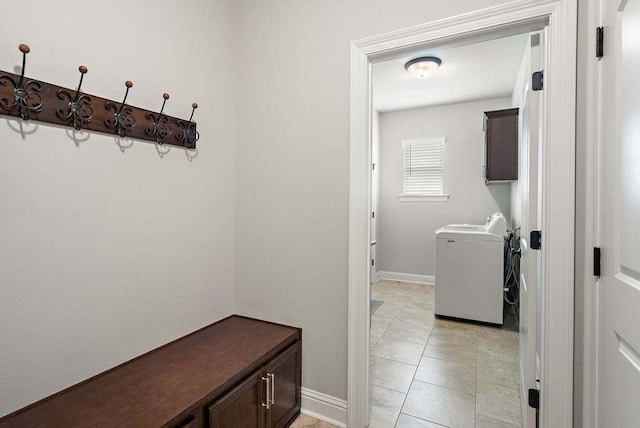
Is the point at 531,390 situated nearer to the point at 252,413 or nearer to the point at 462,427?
the point at 462,427

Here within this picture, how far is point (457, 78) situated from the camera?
3.70 m

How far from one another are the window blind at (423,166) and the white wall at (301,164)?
3.53 m

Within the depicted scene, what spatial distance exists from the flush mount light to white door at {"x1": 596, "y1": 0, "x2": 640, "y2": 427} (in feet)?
7.14

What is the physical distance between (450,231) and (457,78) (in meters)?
1.85

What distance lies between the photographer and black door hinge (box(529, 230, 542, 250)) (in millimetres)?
1431

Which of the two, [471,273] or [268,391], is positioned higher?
[471,273]

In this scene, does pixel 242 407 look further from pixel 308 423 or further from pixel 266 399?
pixel 308 423

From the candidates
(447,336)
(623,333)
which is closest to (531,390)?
(623,333)

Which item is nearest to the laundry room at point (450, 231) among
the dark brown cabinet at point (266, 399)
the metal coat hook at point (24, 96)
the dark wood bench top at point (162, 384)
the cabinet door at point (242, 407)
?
the dark brown cabinet at point (266, 399)

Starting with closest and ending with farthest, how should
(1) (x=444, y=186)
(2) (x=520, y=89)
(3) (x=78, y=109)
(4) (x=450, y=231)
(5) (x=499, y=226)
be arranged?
(3) (x=78, y=109)
(2) (x=520, y=89)
(5) (x=499, y=226)
(4) (x=450, y=231)
(1) (x=444, y=186)

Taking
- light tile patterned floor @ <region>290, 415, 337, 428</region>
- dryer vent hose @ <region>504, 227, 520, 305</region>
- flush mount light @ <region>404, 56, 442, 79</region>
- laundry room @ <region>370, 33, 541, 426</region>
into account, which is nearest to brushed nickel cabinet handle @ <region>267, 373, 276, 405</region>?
light tile patterned floor @ <region>290, 415, 337, 428</region>

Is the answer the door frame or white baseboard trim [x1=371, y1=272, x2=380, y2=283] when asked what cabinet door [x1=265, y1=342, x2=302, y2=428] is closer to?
the door frame

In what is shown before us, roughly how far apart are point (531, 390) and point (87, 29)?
2600 millimetres

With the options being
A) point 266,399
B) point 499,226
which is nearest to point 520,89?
point 499,226
